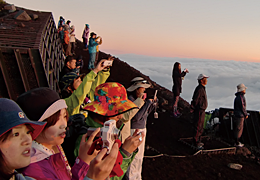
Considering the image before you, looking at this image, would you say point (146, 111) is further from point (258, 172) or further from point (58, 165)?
point (258, 172)

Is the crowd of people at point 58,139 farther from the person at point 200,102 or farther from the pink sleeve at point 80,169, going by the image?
the person at point 200,102

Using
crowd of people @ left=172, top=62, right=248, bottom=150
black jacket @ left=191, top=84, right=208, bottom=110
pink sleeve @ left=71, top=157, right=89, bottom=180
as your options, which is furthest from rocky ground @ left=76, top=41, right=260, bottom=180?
pink sleeve @ left=71, top=157, right=89, bottom=180

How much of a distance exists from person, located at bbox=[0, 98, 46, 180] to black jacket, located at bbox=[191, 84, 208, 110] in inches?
238

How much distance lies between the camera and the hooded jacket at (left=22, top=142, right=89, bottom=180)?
1.48m

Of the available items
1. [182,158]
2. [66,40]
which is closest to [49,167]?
[182,158]

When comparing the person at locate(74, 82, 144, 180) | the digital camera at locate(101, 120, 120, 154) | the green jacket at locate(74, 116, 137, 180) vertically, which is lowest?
the green jacket at locate(74, 116, 137, 180)

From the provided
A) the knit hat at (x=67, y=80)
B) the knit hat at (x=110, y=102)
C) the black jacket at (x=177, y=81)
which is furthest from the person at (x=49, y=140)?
the black jacket at (x=177, y=81)

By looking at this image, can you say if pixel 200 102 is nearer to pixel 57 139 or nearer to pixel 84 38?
pixel 57 139

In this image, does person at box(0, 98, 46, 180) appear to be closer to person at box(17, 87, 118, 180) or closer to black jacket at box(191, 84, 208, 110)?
person at box(17, 87, 118, 180)

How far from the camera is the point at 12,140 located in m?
1.17

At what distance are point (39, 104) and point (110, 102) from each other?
988 millimetres

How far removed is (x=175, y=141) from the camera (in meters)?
7.68

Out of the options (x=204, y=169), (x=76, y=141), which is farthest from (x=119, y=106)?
(x=204, y=169)

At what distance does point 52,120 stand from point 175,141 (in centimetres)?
654
